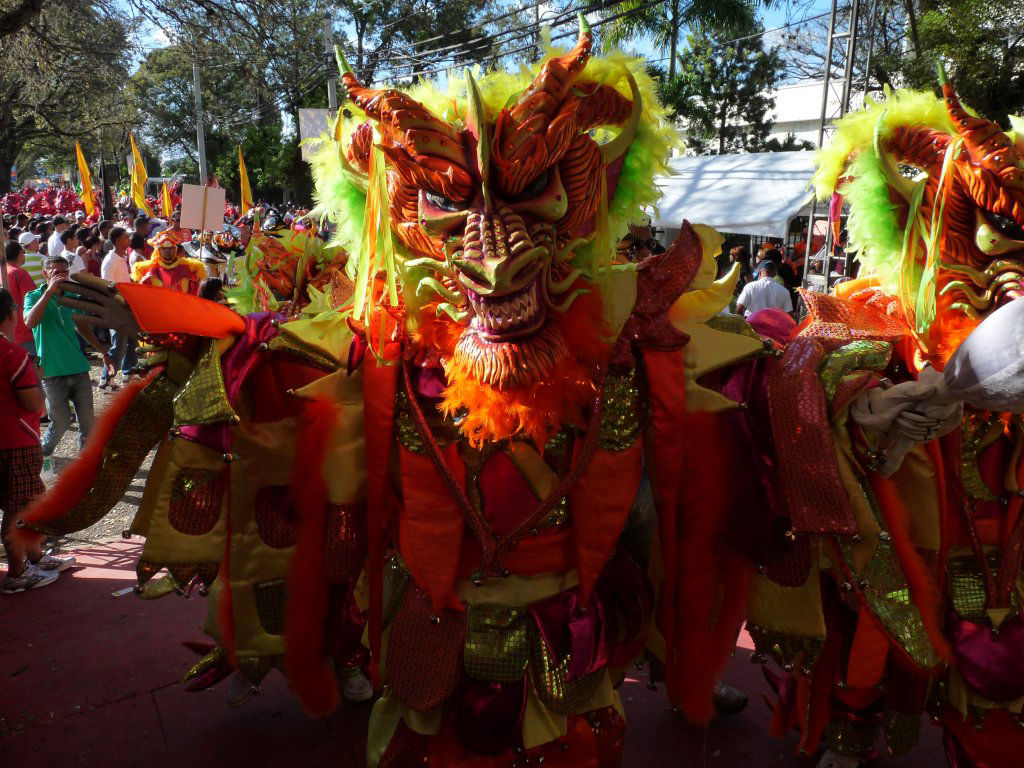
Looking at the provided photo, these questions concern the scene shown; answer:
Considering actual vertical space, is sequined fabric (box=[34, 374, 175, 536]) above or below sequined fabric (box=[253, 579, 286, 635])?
above

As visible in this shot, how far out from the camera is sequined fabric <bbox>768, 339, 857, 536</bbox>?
67.3 inches

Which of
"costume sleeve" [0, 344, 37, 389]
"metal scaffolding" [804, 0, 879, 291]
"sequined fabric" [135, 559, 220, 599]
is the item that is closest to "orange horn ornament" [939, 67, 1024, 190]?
"sequined fabric" [135, 559, 220, 599]

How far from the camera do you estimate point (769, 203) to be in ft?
33.6


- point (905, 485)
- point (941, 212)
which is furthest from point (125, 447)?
point (941, 212)

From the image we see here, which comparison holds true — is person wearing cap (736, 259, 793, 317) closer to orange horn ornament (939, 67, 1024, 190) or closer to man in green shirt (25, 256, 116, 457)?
orange horn ornament (939, 67, 1024, 190)

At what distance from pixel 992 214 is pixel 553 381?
49.6 inches

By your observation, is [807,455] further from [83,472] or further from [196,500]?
[83,472]

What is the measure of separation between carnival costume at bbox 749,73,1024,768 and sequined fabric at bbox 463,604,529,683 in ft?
2.02

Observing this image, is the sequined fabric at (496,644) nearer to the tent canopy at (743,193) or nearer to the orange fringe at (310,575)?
the orange fringe at (310,575)

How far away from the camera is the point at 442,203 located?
5.41 ft

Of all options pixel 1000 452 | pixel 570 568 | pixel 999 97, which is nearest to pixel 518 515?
pixel 570 568

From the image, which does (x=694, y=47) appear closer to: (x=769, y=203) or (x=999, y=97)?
(x=999, y=97)

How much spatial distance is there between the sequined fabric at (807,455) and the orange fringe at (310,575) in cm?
104

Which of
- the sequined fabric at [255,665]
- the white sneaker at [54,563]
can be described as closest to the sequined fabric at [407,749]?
the sequined fabric at [255,665]
